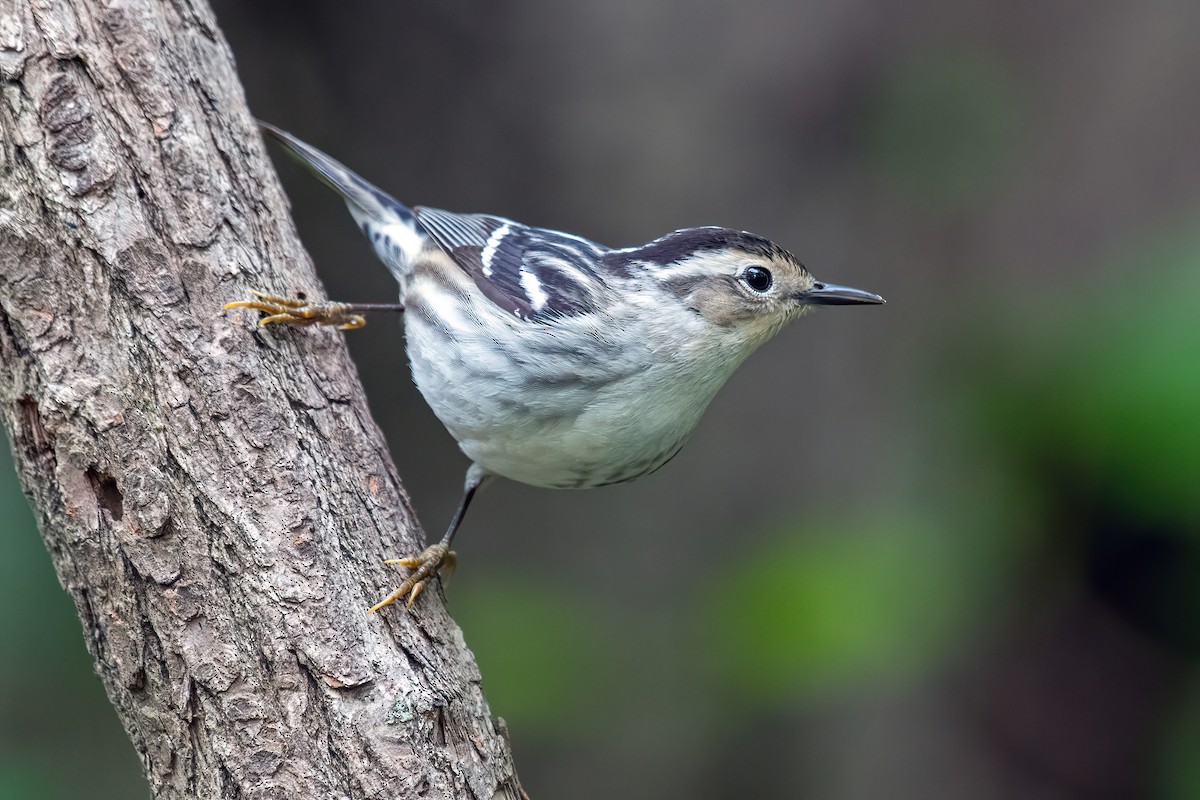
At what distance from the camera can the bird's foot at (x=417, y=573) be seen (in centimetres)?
277

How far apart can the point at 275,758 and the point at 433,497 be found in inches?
138

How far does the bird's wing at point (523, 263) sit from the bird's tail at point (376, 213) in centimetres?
8

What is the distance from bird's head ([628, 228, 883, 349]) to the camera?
3580 mm

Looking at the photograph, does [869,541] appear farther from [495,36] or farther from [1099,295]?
[495,36]

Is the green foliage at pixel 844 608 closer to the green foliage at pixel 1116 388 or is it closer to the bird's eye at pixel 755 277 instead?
the green foliage at pixel 1116 388

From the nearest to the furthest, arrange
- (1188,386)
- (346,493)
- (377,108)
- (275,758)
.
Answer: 1. (275,758)
2. (346,493)
3. (1188,386)
4. (377,108)

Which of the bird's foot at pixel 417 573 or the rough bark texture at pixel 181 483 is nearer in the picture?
the rough bark texture at pixel 181 483

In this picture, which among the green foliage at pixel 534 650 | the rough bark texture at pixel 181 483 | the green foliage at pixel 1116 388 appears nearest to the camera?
the rough bark texture at pixel 181 483

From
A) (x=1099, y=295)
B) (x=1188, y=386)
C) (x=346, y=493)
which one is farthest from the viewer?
(x=1099, y=295)

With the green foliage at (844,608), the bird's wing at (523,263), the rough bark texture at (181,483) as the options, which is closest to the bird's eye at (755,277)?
the bird's wing at (523,263)

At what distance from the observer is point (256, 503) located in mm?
2619

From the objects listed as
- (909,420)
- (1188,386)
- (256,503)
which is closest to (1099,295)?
(1188,386)

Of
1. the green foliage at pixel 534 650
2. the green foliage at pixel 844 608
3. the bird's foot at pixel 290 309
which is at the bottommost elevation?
the green foliage at pixel 534 650

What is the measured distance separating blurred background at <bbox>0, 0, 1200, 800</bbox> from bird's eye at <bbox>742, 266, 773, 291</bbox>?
2147 millimetres
